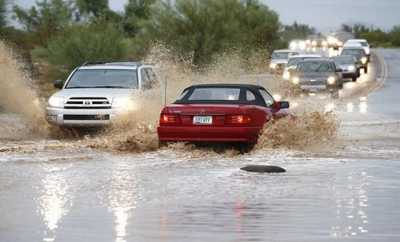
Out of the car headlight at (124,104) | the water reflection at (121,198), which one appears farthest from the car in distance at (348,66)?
the water reflection at (121,198)

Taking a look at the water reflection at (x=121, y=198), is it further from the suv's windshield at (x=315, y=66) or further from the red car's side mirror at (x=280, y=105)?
the suv's windshield at (x=315, y=66)

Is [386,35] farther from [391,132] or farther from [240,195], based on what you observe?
[240,195]

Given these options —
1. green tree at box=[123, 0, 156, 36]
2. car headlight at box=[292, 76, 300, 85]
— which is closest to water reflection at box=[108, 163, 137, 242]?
car headlight at box=[292, 76, 300, 85]

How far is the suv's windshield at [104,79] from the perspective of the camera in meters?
21.2

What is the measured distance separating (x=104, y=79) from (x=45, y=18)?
34139mm

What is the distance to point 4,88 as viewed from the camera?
25.5 meters

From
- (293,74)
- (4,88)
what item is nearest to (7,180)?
(4,88)

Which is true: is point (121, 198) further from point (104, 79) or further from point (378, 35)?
point (378, 35)

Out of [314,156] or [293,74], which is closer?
[314,156]

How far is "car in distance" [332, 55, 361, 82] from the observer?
175ft

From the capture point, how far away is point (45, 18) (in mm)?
54781

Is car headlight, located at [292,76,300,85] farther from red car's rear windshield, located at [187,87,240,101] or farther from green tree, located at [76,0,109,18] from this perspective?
green tree, located at [76,0,109,18]

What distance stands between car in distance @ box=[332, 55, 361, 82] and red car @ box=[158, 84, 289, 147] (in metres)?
36.4

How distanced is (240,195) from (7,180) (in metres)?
3.38
